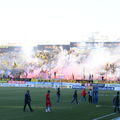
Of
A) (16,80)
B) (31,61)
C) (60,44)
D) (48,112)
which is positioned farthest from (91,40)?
(48,112)

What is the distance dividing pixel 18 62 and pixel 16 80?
103 feet

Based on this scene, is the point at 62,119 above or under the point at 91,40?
under

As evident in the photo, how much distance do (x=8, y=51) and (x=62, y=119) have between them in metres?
112

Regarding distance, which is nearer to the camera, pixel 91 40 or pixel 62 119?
pixel 62 119

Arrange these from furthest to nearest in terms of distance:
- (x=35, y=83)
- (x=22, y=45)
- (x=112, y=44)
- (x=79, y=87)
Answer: (x=22, y=45) → (x=112, y=44) → (x=35, y=83) → (x=79, y=87)

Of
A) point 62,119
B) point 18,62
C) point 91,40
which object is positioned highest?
point 91,40

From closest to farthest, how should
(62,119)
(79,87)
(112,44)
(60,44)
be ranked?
(62,119)
(79,87)
(112,44)
(60,44)

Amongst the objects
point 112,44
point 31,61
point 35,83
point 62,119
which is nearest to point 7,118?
point 62,119

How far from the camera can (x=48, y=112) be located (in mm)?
28188

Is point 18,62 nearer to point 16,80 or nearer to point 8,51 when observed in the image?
point 8,51

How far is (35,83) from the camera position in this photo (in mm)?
93000

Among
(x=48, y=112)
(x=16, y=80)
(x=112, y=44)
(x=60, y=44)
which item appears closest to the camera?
(x=48, y=112)

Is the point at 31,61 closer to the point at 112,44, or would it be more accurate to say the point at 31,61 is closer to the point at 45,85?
the point at 112,44

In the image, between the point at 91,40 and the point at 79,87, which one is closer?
the point at 79,87
